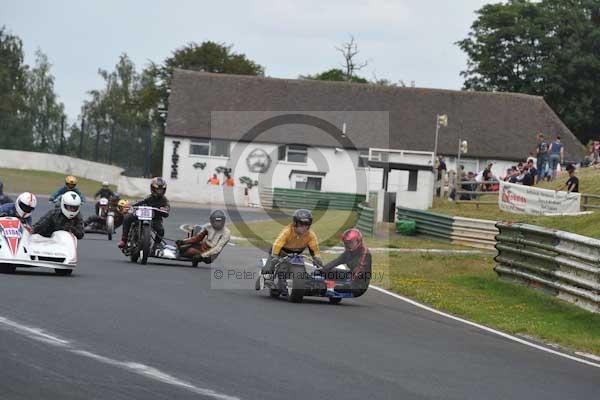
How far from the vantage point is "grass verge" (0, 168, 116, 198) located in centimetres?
5780

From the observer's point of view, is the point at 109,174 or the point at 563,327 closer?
the point at 563,327

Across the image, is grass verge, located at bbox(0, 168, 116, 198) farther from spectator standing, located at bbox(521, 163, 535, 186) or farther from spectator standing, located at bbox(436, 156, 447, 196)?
spectator standing, located at bbox(521, 163, 535, 186)

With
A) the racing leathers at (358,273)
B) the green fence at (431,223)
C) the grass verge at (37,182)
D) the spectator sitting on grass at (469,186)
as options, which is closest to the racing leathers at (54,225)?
the racing leathers at (358,273)

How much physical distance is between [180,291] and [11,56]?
99.1 metres

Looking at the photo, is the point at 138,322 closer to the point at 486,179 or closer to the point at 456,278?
the point at 456,278

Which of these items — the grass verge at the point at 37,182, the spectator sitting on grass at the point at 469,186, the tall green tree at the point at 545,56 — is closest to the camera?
the spectator sitting on grass at the point at 469,186

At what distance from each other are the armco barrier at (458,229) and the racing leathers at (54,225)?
16.2 meters

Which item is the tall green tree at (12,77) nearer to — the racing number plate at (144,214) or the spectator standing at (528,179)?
the spectator standing at (528,179)

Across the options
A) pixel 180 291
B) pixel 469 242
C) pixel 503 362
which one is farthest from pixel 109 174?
pixel 503 362

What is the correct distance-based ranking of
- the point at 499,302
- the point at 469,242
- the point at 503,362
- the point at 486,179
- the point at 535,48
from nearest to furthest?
1. the point at 503,362
2. the point at 499,302
3. the point at 469,242
4. the point at 486,179
5. the point at 535,48

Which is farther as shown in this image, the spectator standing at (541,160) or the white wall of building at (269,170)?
the white wall of building at (269,170)

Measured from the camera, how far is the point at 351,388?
31.1 feet

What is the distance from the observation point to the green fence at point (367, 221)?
37.6m

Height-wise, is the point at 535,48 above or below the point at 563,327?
above
